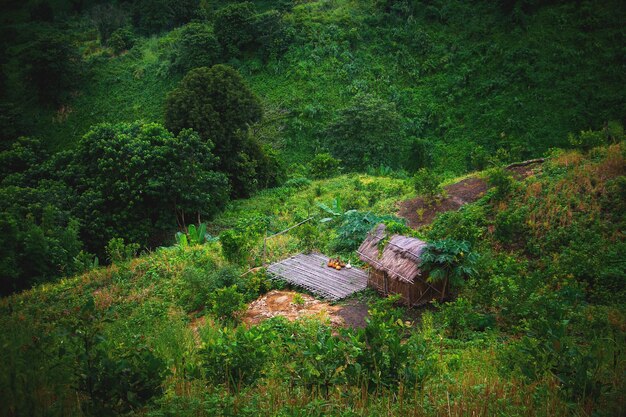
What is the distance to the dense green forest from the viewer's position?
386cm

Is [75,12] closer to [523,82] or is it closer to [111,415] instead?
[523,82]

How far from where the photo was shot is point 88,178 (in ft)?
61.8

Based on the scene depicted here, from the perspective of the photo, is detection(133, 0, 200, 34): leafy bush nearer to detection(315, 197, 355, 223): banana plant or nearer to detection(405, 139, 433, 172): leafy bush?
detection(405, 139, 433, 172): leafy bush

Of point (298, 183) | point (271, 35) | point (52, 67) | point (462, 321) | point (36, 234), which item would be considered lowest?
point (298, 183)

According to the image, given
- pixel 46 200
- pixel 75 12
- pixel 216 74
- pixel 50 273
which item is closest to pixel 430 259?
pixel 50 273

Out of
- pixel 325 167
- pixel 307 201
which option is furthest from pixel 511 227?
pixel 325 167

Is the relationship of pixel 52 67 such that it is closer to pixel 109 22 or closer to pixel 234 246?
pixel 109 22

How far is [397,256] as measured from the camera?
8773 mm

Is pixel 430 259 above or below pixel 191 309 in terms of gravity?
above

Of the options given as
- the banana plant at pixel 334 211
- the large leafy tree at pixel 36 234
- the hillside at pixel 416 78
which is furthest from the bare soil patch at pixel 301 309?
the hillside at pixel 416 78

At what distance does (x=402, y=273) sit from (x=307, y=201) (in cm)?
1103

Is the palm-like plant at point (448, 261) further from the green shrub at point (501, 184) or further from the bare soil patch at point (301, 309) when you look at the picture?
the green shrub at point (501, 184)

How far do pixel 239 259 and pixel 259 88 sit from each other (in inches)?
888

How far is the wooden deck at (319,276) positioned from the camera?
930 centimetres
